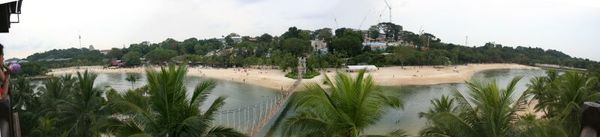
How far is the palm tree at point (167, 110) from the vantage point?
237 inches

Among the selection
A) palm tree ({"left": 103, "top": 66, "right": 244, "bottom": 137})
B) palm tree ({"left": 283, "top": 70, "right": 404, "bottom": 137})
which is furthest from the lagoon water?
palm tree ({"left": 283, "top": 70, "right": 404, "bottom": 137})

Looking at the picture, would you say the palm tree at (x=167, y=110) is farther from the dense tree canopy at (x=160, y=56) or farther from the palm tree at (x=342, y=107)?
the dense tree canopy at (x=160, y=56)

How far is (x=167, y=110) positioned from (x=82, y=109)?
31.5 feet

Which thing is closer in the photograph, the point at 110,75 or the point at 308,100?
the point at 308,100

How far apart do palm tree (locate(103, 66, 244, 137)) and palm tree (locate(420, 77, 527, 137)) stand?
3057 millimetres

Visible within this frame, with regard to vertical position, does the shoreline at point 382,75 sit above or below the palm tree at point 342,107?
below

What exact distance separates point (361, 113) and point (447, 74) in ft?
198

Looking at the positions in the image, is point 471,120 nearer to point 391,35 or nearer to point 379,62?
point 379,62

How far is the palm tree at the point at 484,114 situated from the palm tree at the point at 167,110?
3.06 metres

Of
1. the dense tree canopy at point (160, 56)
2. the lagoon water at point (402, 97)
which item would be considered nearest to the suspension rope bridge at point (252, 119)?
the lagoon water at point (402, 97)

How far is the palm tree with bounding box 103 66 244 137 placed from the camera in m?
6.01

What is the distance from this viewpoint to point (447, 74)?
6334 cm

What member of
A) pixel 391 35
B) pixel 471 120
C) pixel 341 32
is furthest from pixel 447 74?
pixel 471 120

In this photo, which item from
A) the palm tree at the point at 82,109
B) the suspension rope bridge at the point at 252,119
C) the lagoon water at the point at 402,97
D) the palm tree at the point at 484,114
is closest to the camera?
the palm tree at the point at 484,114
